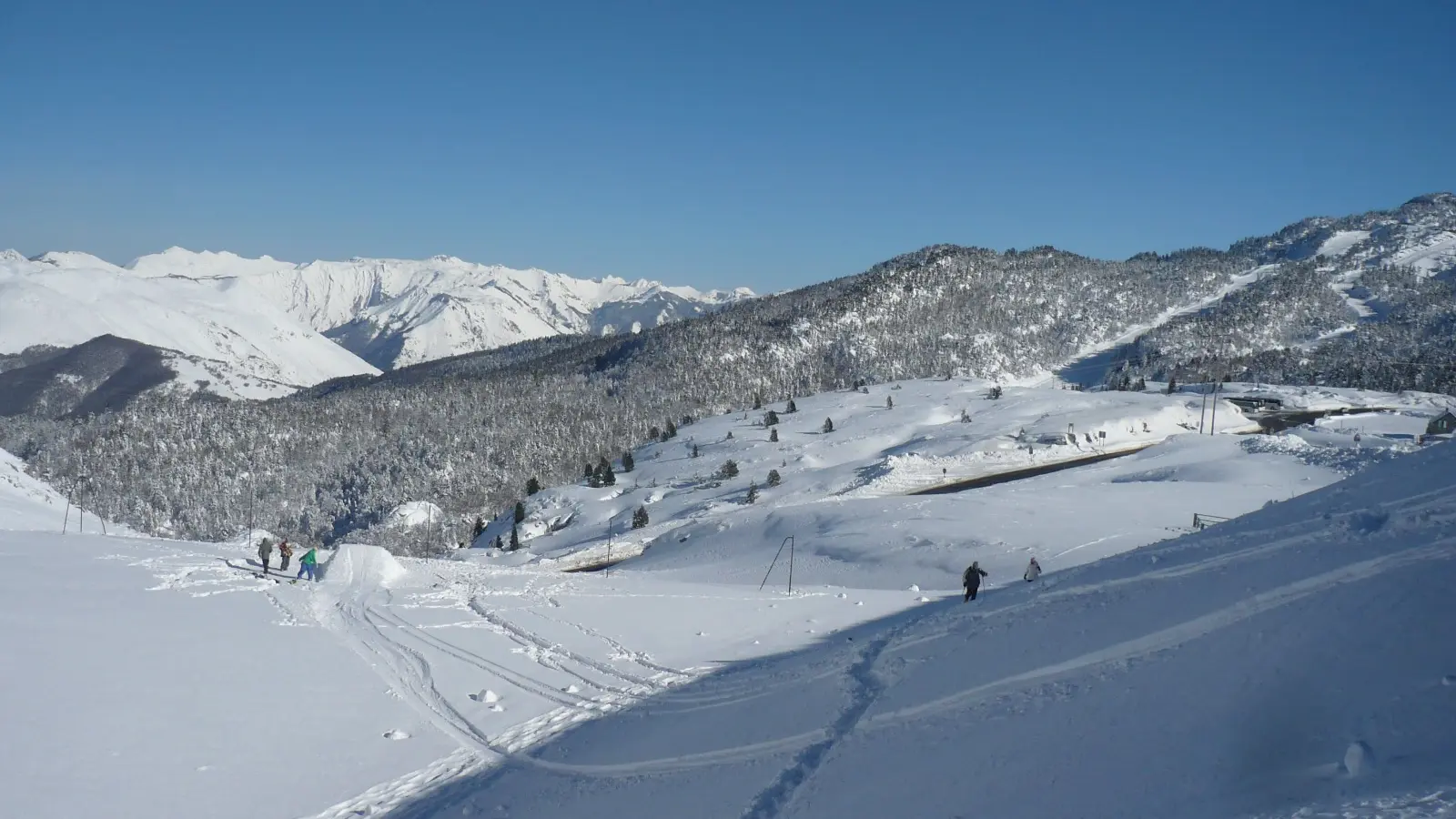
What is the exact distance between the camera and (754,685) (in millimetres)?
15789

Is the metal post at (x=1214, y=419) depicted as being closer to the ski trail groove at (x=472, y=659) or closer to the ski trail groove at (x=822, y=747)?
the ski trail groove at (x=822, y=747)

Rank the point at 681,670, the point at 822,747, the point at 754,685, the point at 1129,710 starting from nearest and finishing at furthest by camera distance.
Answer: the point at 1129,710, the point at 822,747, the point at 754,685, the point at 681,670

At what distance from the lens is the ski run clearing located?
27.6ft

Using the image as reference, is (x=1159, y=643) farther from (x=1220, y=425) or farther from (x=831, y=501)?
(x=1220, y=425)

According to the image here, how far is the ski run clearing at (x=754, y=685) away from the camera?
8.40 meters

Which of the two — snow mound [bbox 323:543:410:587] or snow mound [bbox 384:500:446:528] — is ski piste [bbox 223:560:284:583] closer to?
snow mound [bbox 323:543:410:587]

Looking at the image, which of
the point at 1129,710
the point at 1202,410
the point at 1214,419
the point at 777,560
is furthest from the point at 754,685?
the point at 1202,410

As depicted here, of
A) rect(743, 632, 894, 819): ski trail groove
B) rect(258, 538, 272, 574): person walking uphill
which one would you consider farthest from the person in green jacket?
rect(743, 632, 894, 819): ski trail groove

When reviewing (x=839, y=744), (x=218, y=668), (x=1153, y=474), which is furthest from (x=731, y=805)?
(x=1153, y=474)

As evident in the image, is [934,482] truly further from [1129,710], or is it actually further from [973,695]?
[1129,710]

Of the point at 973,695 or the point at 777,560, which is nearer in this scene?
the point at 973,695

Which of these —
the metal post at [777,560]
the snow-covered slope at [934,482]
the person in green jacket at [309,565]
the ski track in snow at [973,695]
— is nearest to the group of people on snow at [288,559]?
the person in green jacket at [309,565]

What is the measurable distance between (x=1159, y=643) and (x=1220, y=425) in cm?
10317

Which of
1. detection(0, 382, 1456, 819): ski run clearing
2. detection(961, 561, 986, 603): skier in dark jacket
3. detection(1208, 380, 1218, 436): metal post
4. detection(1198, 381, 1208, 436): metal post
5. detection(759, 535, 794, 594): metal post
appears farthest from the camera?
detection(1198, 381, 1208, 436): metal post
